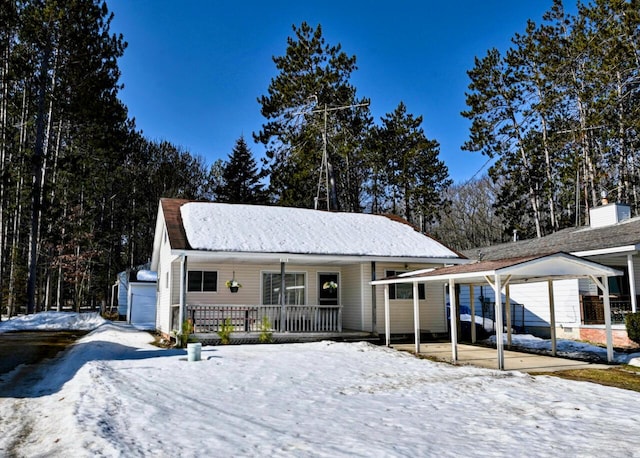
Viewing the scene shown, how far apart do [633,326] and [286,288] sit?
9.98 meters

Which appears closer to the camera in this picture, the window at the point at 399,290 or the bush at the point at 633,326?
the bush at the point at 633,326

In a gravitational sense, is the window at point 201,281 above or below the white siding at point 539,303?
above

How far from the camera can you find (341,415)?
620cm

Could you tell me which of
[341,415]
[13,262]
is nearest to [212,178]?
[13,262]

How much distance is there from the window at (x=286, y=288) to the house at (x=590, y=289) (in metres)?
5.49

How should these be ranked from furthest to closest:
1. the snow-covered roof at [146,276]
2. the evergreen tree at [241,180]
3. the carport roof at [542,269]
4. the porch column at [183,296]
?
the evergreen tree at [241,180] < the snow-covered roof at [146,276] < the porch column at [183,296] < the carport roof at [542,269]

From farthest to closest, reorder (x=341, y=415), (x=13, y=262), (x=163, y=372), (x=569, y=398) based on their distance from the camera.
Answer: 1. (x=13, y=262)
2. (x=163, y=372)
3. (x=569, y=398)
4. (x=341, y=415)

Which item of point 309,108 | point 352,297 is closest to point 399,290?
point 352,297

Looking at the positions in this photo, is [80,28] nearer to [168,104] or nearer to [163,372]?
[168,104]

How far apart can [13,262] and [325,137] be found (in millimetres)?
19753

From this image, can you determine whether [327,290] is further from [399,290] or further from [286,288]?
[399,290]

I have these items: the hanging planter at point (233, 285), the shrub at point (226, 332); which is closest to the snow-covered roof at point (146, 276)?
the hanging planter at point (233, 285)

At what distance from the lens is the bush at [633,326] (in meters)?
12.6

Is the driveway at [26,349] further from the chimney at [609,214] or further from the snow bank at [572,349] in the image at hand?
the chimney at [609,214]
